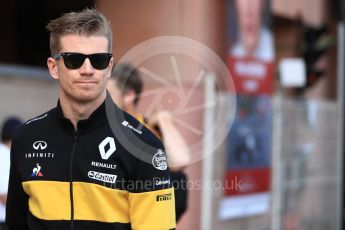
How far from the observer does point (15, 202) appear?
2.55 m

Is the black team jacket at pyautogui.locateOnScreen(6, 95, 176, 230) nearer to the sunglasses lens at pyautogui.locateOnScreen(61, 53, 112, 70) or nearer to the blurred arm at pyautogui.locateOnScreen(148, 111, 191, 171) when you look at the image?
the sunglasses lens at pyautogui.locateOnScreen(61, 53, 112, 70)

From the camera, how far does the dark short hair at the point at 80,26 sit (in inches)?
91.1

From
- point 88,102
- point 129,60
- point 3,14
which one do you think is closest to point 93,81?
point 88,102

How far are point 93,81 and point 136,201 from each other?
493mm

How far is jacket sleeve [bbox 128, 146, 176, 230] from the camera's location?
2.29m

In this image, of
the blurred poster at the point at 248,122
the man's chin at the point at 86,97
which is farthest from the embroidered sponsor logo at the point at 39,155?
the blurred poster at the point at 248,122

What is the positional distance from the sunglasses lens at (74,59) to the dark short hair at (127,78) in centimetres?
129

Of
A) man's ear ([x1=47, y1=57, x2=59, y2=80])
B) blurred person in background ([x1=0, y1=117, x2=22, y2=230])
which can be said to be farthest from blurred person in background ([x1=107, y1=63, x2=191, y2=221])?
blurred person in background ([x1=0, y1=117, x2=22, y2=230])

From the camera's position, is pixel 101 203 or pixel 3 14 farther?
pixel 3 14

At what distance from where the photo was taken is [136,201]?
7.54 ft

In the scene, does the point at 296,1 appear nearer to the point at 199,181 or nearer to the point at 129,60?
the point at 199,181

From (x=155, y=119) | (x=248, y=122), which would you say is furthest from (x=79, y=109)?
(x=248, y=122)

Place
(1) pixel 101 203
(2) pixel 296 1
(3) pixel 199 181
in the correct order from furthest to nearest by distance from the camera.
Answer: (2) pixel 296 1, (3) pixel 199 181, (1) pixel 101 203

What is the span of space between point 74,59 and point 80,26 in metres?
0.13
